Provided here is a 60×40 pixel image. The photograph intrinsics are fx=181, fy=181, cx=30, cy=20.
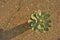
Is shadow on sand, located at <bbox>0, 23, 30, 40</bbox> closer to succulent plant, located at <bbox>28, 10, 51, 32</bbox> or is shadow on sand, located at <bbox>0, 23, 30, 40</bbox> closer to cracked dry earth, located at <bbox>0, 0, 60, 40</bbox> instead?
cracked dry earth, located at <bbox>0, 0, 60, 40</bbox>

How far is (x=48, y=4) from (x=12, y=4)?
439mm

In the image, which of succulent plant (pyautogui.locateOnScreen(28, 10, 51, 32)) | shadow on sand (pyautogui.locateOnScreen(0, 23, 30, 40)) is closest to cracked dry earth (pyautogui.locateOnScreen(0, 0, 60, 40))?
shadow on sand (pyautogui.locateOnScreen(0, 23, 30, 40))

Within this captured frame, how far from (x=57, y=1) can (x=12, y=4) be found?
0.56 meters

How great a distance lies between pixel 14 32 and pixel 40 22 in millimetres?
327

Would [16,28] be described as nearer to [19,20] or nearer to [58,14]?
[19,20]

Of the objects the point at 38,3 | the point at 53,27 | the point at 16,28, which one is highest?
the point at 38,3

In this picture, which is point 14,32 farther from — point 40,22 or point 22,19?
point 40,22

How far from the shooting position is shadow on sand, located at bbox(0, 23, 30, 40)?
2.08m

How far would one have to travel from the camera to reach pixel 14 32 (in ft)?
6.89

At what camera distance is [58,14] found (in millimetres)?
2223

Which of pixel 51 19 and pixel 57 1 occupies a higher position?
pixel 57 1

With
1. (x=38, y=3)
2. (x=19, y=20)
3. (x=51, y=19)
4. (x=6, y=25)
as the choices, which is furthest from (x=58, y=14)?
(x=6, y=25)

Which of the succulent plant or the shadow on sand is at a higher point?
the shadow on sand

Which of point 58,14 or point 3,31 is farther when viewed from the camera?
point 58,14
